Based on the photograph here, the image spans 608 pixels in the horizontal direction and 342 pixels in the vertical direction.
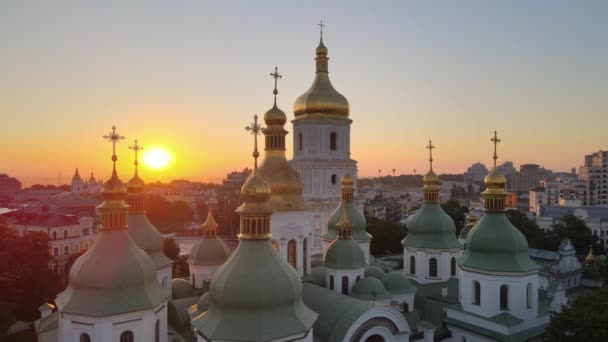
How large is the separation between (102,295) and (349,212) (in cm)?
1228

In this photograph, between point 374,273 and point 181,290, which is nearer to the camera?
point 374,273

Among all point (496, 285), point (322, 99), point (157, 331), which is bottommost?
point (157, 331)

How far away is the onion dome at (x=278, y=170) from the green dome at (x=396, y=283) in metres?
5.33

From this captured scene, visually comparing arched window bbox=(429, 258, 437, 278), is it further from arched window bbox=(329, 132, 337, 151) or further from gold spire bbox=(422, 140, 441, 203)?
arched window bbox=(329, 132, 337, 151)

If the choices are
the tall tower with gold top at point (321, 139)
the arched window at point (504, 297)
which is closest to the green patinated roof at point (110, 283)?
the arched window at point (504, 297)

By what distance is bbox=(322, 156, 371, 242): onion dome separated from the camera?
71.0ft

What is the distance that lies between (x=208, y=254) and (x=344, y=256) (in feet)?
23.1

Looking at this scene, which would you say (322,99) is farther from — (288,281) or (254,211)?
(288,281)

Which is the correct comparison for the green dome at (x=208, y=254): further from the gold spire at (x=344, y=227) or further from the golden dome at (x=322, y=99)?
the golden dome at (x=322, y=99)

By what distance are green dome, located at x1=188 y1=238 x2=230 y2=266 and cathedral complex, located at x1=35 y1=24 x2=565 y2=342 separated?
0.05 meters

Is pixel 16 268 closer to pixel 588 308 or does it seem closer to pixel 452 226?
pixel 452 226

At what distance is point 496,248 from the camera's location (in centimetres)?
1808

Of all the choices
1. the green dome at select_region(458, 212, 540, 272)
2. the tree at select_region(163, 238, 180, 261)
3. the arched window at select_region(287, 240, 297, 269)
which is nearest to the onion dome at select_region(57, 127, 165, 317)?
the arched window at select_region(287, 240, 297, 269)

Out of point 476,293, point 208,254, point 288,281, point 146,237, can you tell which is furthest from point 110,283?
point 476,293
